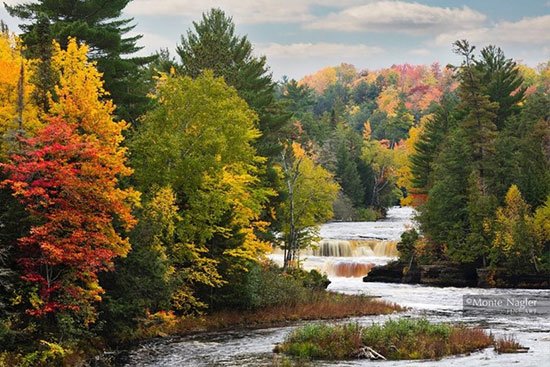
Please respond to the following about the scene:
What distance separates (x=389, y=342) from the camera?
32.1 m

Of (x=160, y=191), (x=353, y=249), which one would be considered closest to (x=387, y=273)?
(x=353, y=249)

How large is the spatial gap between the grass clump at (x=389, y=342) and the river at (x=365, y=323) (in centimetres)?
99

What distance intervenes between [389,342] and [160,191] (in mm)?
15476

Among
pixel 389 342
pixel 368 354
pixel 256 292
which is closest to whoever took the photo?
pixel 368 354

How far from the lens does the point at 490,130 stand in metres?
79.1

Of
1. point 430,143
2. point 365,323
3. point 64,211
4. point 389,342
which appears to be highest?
point 430,143

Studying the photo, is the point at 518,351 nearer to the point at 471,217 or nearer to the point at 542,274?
the point at 542,274

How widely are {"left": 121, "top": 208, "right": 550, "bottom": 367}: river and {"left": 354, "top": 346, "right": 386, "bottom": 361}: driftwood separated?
73 centimetres

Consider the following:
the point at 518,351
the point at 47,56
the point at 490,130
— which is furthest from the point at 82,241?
the point at 490,130

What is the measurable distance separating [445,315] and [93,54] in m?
26.9

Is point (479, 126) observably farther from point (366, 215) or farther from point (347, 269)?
point (366, 215)

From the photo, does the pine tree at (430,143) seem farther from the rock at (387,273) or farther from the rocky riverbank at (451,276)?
the rocky riverbank at (451,276)

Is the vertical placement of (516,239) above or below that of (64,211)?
below

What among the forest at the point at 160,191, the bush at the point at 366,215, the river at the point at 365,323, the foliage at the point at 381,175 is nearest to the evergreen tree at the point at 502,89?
the forest at the point at 160,191
